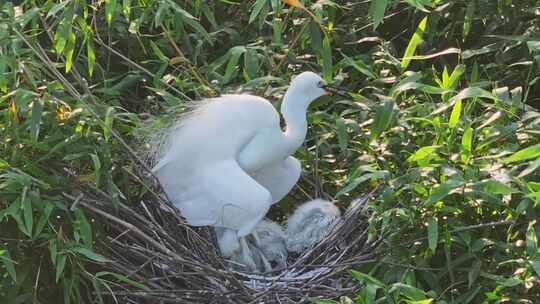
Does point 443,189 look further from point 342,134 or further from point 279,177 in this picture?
point 279,177

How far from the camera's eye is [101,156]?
9.77 ft

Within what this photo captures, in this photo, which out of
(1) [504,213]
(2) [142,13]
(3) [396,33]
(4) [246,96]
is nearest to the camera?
(1) [504,213]

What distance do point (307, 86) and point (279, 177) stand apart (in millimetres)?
216

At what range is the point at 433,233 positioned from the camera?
271 cm

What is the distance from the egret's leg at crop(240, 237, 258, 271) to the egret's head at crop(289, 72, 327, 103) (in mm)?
326

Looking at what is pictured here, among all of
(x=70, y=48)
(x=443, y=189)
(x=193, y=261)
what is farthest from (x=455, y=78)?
(x=70, y=48)

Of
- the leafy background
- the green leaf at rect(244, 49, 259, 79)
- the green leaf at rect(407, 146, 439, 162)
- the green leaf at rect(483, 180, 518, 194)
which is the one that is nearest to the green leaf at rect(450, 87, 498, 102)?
the leafy background

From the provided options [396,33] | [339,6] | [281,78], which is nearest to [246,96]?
[281,78]

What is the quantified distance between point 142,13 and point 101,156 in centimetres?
42

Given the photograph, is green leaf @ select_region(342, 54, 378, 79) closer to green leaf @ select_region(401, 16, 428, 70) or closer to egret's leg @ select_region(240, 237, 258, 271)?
green leaf @ select_region(401, 16, 428, 70)

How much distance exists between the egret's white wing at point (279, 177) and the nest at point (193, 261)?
0.14 metres

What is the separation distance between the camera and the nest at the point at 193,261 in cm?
287

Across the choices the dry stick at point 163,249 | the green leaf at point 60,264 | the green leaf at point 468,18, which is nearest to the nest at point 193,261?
the dry stick at point 163,249

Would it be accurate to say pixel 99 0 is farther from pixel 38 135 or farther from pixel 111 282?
pixel 111 282
